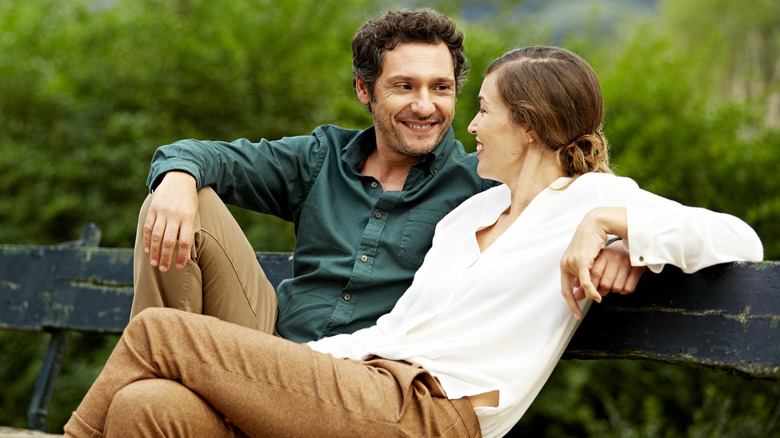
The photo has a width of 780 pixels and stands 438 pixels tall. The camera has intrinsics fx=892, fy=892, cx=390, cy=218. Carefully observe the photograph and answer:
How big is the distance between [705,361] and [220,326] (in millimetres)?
1237

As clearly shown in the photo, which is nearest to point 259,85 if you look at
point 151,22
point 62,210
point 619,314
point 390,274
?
point 151,22

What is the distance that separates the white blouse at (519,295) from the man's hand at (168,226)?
53cm

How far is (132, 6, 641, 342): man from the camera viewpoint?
8.61 ft

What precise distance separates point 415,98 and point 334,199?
434 millimetres

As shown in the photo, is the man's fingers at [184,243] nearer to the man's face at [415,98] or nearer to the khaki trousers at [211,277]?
the khaki trousers at [211,277]

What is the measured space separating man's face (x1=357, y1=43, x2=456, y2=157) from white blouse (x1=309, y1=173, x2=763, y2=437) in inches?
24.1

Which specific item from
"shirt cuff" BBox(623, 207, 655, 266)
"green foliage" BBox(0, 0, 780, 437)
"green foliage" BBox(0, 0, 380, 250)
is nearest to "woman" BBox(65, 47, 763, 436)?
"shirt cuff" BBox(623, 207, 655, 266)

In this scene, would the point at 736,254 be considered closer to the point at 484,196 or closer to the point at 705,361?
the point at 705,361

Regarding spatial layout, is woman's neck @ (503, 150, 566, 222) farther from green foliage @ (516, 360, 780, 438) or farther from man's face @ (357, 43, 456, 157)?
green foliage @ (516, 360, 780, 438)

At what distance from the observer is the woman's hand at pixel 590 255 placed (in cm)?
208

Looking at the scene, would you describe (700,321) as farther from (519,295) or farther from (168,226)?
(168,226)

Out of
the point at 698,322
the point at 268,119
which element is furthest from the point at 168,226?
the point at 268,119

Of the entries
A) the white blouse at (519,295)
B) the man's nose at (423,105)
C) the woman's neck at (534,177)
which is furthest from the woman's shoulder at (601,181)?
the man's nose at (423,105)

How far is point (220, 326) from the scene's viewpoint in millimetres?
2172
